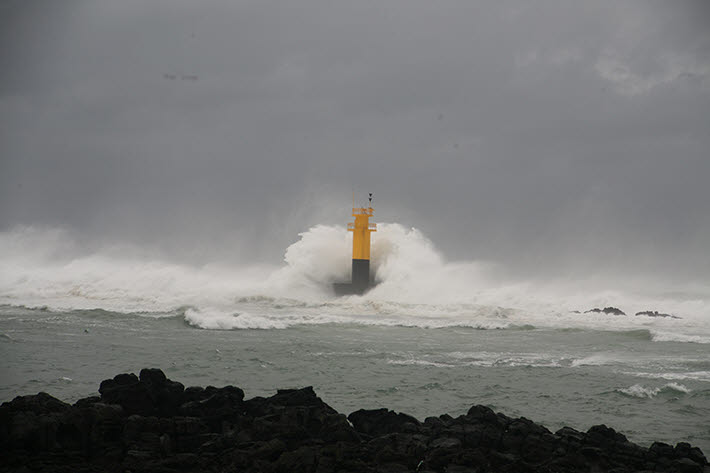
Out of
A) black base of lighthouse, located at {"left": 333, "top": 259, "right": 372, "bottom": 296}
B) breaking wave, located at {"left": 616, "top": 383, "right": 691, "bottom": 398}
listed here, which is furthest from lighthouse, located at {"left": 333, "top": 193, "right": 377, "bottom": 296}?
breaking wave, located at {"left": 616, "top": 383, "right": 691, "bottom": 398}

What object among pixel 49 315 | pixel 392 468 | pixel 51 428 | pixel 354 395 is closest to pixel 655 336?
pixel 354 395

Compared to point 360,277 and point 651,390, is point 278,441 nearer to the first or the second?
point 651,390

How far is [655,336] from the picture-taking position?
18.4m

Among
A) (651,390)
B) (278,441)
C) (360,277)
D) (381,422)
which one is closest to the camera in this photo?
(278,441)

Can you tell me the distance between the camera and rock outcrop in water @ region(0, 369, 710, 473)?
6.32m

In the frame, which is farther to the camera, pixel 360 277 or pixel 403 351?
pixel 360 277

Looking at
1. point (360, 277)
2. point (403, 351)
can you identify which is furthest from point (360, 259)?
point (403, 351)

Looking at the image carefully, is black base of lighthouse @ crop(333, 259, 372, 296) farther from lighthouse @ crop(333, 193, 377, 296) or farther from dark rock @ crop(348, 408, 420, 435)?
dark rock @ crop(348, 408, 420, 435)

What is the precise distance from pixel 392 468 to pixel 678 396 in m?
5.80

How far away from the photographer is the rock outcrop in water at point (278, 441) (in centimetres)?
632

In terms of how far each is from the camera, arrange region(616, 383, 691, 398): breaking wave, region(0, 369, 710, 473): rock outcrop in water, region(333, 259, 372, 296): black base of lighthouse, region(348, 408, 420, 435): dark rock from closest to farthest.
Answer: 1. region(0, 369, 710, 473): rock outcrop in water
2. region(348, 408, 420, 435): dark rock
3. region(616, 383, 691, 398): breaking wave
4. region(333, 259, 372, 296): black base of lighthouse

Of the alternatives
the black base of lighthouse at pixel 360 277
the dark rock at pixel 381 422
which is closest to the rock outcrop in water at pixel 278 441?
the dark rock at pixel 381 422

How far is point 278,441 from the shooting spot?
6.59m

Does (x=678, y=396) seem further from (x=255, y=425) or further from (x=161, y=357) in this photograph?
(x=161, y=357)
